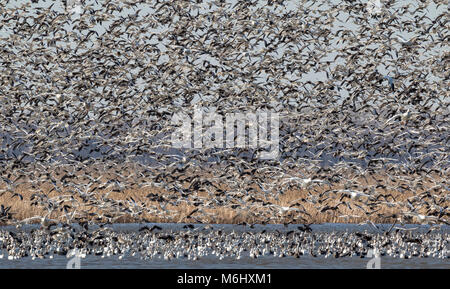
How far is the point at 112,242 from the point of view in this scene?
25719 millimetres

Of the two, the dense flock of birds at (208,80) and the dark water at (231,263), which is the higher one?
the dense flock of birds at (208,80)

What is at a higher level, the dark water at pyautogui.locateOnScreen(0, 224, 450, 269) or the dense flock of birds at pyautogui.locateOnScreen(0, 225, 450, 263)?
the dense flock of birds at pyautogui.locateOnScreen(0, 225, 450, 263)

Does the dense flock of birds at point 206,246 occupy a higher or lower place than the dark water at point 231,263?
higher

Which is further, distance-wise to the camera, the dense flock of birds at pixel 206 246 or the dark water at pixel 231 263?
the dense flock of birds at pixel 206 246

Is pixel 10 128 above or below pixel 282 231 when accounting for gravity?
above

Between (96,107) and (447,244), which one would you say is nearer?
(447,244)

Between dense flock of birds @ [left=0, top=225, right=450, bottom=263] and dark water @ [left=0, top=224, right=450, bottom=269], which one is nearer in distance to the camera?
dark water @ [left=0, top=224, right=450, bottom=269]

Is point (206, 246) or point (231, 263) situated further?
point (206, 246)

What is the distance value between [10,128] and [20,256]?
10880 mm

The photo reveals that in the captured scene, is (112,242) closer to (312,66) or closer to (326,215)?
(326,215)

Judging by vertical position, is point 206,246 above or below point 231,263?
above
